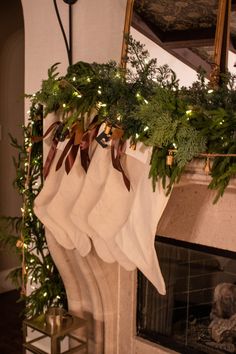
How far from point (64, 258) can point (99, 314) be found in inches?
13.2

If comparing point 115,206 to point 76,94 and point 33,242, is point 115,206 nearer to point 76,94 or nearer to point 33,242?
point 76,94

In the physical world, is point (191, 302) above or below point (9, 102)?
below

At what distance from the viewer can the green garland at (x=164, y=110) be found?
4.50 ft

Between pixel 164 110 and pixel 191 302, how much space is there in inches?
38.9

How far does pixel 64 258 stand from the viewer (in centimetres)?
204

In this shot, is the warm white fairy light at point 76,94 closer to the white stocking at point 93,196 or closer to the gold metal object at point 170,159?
the white stocking at point 93,196

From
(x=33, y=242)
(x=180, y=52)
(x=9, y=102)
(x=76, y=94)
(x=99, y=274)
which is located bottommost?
(x=99, y=274)

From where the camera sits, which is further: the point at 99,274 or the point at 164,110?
the point at 99,274

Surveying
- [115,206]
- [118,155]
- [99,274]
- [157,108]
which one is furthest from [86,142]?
[99,274]

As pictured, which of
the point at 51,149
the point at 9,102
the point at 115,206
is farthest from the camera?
the point at 9,102

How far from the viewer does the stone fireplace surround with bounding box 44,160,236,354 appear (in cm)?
177

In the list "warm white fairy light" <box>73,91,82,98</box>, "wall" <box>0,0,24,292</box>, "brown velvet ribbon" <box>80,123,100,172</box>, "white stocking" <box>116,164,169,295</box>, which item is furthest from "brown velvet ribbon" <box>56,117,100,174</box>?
"wall" <box>0,0,24,292</box>

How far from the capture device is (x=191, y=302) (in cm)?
197

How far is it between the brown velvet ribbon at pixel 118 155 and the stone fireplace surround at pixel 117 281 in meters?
0.27
